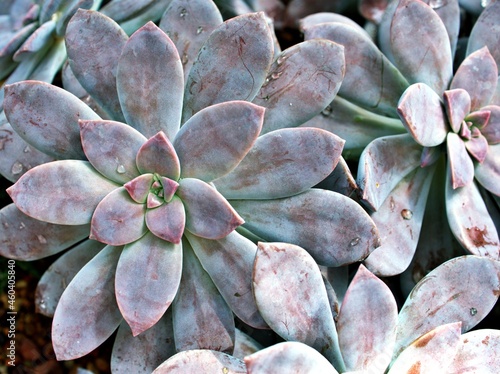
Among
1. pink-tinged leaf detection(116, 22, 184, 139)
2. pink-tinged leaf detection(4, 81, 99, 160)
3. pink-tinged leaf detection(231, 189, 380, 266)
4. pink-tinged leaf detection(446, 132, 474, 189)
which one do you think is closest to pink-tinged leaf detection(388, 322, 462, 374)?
pink-tinged leaf detection(231, 189, 380, 266)

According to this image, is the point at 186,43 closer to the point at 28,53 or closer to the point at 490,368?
the point at 28,53

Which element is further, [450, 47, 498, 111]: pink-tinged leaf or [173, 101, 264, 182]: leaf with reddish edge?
[450, 47, 498, 111]: pink-tinged leaf

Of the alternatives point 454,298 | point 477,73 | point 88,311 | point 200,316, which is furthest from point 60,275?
point 477,73

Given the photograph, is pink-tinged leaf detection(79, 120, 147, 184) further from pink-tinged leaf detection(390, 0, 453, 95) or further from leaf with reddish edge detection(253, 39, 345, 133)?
pink-tinged leaf detection(390, 0, 453, 95)

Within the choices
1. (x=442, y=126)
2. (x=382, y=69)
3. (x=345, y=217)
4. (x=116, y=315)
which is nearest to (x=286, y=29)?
(x=382, y=69)

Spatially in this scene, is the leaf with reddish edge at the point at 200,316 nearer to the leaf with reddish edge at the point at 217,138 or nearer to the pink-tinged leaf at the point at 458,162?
the leaf with reddish edge at the point at 217,138

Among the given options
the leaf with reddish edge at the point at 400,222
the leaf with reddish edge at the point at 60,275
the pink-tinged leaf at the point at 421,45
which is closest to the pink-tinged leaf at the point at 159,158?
the leaf with reddish edge at the point at 60,275
